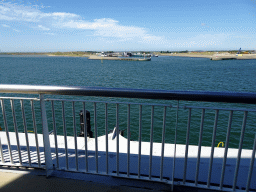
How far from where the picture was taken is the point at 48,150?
2355mm

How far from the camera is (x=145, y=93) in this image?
1.84m

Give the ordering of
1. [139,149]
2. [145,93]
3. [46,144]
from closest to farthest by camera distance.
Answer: [145,93], [139,149], [46,144]

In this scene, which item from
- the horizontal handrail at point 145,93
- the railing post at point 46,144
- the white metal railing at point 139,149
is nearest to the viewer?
the horizontal handrail at point 145,93

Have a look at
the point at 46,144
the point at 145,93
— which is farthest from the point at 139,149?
the point at 46,144

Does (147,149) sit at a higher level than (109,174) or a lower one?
lower

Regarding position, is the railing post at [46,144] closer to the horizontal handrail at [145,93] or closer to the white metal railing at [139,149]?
the white metal railing at [139,149]

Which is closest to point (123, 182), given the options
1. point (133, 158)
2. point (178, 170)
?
point (133, 158)

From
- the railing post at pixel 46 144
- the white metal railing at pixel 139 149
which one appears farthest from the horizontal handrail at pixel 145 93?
the railing post at pixel 46 144

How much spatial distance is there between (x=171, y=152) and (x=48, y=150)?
6.26ft

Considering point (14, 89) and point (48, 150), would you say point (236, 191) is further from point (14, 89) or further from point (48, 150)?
point (14, 89)

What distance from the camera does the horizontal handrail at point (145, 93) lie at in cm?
170

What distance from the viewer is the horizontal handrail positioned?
1695 millimetres

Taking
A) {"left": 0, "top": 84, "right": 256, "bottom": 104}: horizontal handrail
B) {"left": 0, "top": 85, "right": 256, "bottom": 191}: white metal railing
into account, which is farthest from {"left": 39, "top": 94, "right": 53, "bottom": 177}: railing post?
{"left": 0, "top": 84, "right": 256, "bottom": 104}: horizontal handrail

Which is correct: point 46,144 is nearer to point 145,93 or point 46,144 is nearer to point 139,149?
point 139,149
